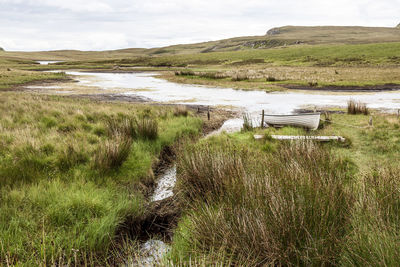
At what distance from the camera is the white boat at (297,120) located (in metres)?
11.8

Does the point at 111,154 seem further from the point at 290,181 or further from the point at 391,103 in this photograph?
the point at 391,103

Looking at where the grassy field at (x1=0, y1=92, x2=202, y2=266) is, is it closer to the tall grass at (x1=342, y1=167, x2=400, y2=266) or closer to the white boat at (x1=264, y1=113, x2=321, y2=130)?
the tall grass at (x1=342, y1=167, x2=400, y2=266)

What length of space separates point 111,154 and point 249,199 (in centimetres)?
422

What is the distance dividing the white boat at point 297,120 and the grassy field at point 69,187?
15.0 ft

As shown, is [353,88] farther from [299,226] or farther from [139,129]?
[299,226]

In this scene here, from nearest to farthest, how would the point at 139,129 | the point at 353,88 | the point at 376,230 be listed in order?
the point at 376,230, the point at 139,129, the point at 353,88

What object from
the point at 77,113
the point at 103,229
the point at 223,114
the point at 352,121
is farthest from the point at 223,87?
the point at 103,229

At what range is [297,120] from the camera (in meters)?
12.1

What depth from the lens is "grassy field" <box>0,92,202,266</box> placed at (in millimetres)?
3551

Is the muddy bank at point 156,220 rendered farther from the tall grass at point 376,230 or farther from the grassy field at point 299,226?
the tall grass at point 376,230

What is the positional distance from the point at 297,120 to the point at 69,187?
977cm

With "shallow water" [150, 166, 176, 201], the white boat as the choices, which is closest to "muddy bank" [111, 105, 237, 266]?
"shallow water" [150, 166, 176, 201]

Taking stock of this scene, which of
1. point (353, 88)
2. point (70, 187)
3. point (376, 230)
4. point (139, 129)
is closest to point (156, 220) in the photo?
point (70, 187)

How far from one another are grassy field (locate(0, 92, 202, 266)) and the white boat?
4.56 metres
